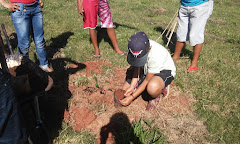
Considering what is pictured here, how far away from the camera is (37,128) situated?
206cm

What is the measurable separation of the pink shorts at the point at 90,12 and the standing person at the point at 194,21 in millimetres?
1747

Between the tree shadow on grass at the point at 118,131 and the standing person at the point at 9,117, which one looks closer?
the standing person at the point at 9,117

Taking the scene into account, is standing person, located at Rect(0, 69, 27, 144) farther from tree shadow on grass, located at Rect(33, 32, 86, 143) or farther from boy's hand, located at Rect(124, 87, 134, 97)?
boy's hand, located at Rect(124, 87, 134, 97)

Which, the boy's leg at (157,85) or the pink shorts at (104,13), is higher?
the pink shorts at (104,13)

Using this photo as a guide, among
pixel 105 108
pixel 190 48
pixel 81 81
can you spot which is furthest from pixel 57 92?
pixel 190 48

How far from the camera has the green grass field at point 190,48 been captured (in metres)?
2.90

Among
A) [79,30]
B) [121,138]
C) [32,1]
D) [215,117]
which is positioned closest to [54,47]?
[79,30]

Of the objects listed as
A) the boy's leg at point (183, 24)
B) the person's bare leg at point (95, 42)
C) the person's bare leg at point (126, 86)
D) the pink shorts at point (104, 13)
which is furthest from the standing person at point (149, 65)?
the pink shorts at point (104, 13)

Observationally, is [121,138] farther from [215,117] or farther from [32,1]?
[32,1]

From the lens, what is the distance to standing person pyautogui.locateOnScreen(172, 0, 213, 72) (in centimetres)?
348

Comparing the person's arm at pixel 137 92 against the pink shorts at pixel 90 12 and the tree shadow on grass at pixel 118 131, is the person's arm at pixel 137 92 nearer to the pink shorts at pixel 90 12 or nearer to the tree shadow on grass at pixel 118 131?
the tree shadow on grass at pixel 118 131

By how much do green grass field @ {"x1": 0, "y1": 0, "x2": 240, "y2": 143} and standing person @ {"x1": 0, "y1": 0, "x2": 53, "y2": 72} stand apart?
A: 1.02 meters

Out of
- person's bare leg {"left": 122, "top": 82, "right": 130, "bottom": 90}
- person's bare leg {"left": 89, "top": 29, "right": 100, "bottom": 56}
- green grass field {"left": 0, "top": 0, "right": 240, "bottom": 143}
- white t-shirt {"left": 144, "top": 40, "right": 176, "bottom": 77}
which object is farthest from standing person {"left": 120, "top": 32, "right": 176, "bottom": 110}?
person's bare leg {"left": 89, "top": 29, "right": 100, "bottom": 56}

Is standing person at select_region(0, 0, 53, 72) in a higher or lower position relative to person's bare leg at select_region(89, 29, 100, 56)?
higher
